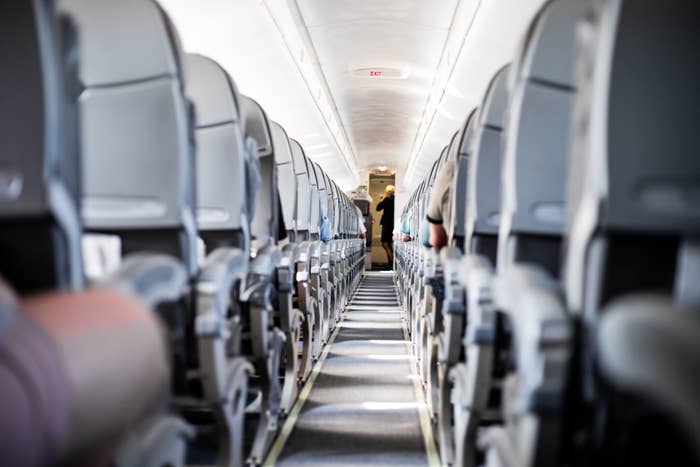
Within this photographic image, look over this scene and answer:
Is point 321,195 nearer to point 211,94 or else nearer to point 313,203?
point 313,203

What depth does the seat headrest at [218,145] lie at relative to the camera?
8.29 ft

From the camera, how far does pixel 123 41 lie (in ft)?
6.04

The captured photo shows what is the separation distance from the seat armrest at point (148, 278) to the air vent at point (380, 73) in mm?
8840

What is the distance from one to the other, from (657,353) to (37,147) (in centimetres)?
113

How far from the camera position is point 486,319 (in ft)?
6.44

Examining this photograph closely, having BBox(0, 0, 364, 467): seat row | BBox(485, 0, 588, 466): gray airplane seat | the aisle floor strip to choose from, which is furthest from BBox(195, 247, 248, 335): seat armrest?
the aisle floor strip

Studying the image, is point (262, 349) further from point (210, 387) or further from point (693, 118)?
point (693, 118)

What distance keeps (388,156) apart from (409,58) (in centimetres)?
1249

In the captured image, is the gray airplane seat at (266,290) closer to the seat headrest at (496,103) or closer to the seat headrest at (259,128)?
the seat headrest at (259,128)

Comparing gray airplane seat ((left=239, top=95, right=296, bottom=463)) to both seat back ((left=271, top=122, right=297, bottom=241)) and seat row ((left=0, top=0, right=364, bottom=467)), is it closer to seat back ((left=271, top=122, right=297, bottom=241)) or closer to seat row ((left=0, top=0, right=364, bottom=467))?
seat row ((left=0, top=0, right=364, bottom=467))

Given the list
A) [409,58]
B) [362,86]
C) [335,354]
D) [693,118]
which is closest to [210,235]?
[693,118]

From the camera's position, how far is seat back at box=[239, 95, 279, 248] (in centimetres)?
338

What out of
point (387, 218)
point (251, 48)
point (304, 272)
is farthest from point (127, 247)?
point (387, 218)

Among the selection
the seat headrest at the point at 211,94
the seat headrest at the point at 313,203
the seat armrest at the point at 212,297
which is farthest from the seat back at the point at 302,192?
the seat armrest at the point at 212,297
